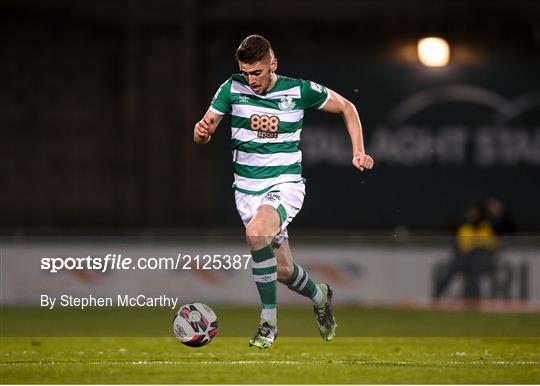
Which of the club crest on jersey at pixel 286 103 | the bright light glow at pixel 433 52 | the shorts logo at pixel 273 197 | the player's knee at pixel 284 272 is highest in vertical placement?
the club crest on jersey at pixel 286 103

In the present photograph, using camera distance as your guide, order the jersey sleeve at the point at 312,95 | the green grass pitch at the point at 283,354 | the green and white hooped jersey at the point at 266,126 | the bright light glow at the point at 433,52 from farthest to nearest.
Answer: the bright light glow at the point at 433,52 < the jersey sleeve at the point at 312,95 < the green and white hooped jersey at the point at 266,126 < the green grass pitch at the point at 283,354

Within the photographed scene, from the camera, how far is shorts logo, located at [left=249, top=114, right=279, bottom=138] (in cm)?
862

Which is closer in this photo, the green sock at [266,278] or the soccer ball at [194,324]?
the green sock at [266,278]

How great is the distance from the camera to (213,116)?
8.35 metres

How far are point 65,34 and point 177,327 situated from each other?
529 inches

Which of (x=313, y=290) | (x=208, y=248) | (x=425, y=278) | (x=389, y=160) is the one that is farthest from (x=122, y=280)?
(x=313, y=290)

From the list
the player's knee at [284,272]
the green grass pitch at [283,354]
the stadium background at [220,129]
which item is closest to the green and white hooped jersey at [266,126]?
the player's knee at [284,272]

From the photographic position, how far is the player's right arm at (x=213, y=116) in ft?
26.9

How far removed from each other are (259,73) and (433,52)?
44.7ft

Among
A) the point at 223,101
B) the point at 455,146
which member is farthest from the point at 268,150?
the point at 455,146

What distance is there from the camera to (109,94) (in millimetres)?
21250

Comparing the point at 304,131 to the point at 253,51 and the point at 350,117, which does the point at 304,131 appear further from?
the point at 253,51

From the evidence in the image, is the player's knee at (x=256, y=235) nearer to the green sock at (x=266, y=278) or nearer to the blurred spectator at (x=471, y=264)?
the green sock at (x=266, y=278)

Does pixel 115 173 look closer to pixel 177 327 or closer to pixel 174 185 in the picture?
pixel 174 185
